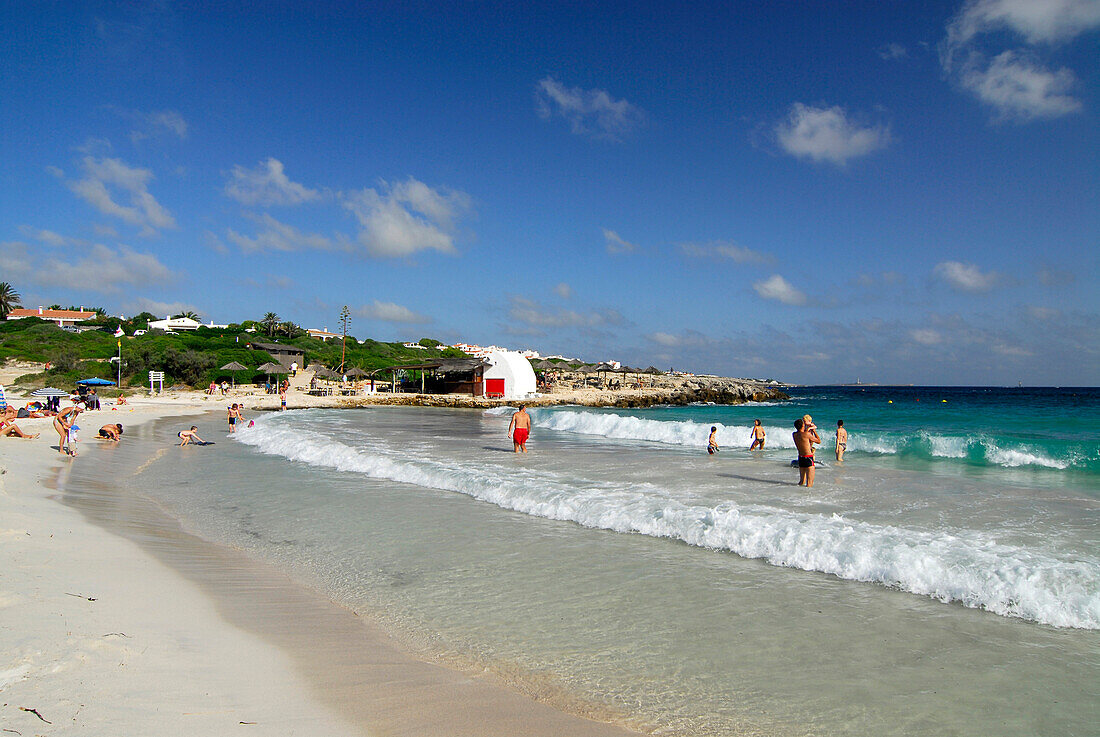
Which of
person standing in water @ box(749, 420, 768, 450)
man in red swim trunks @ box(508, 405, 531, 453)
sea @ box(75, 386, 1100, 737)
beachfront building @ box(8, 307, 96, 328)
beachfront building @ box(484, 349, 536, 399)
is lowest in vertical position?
sea @ box(75, 386, 1100, 737)

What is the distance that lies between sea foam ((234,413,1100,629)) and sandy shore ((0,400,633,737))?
437 cm

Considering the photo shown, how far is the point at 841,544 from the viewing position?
7125 mm

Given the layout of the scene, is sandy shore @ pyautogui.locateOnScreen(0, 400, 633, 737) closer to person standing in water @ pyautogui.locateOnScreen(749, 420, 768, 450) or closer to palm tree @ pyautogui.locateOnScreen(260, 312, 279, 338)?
person standing in water @ pyautogui.locateOnScreen(749, 420, 768, 450)

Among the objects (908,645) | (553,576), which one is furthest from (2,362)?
(908,645)

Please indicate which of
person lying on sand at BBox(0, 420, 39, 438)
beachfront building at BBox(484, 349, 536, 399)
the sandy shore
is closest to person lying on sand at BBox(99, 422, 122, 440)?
person lying on sand at BBox(0, 420, 39, 438)

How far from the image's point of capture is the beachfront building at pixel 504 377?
163 feet

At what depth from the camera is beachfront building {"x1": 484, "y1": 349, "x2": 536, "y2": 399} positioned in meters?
49.8

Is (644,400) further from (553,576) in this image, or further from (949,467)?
(553,576)

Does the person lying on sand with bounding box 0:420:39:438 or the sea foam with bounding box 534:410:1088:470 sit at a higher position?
the person lying on sand with bounding box 0:420:39:438

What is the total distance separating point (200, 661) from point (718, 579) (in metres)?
4.83

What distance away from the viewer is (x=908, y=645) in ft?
15.8

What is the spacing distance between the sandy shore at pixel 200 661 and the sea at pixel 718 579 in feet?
1.25

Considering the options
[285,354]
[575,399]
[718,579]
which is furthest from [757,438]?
[285,354]

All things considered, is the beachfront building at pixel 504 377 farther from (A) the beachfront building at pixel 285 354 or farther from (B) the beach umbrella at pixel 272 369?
(A) the beachfront building at pixel 285 354
